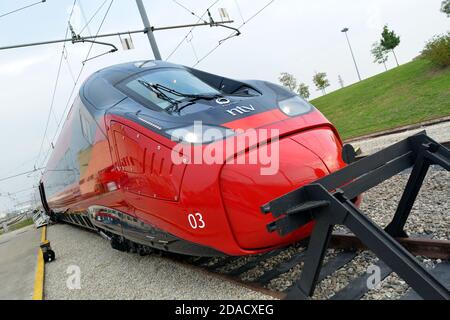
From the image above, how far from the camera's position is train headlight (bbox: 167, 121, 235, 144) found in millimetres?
3234

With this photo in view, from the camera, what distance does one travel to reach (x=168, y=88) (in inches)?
171

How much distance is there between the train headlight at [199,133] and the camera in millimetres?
3234

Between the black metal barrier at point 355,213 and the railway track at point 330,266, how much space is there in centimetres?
44

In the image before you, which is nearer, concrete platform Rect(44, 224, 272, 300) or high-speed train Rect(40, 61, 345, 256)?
high-speed train Rect(40, 61, 345, 256)

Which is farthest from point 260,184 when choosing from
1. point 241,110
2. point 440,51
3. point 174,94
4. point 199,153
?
point 440,51

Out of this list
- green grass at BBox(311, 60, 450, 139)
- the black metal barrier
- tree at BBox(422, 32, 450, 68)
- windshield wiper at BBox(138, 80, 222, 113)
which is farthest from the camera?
tree at BBox(422, 32, 450, 68)

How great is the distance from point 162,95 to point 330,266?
2.41 m

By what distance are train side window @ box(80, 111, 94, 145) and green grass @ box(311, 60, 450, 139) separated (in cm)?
996

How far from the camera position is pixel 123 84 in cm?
463

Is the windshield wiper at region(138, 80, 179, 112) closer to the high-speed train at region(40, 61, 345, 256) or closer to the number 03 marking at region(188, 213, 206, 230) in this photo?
the high-speed train at region(40, 61, 345, 256)

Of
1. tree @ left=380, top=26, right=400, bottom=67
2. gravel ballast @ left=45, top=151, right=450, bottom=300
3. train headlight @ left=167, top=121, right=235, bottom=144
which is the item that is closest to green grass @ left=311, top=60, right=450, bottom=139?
gravel ballast @ left=45, top=151, right=450, bottom=300

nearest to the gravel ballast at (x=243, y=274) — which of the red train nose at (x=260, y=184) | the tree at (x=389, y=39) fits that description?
the red train nose at (x=260, y=184)

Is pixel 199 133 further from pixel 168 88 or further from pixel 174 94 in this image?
pixel 168 88
